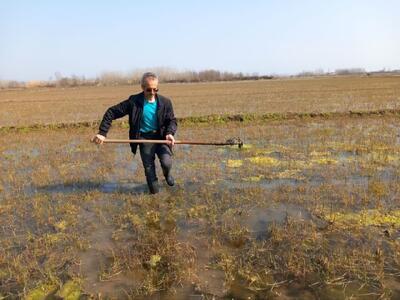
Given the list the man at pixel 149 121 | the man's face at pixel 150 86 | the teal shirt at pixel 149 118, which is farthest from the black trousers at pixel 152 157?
the man's face at pixel 150 86

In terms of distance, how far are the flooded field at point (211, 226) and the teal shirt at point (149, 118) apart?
3.74 ft

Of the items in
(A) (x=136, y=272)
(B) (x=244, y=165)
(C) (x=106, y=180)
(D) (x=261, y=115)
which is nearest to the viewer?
(A) (x=136, y=272)

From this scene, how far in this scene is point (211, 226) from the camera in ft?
16.9

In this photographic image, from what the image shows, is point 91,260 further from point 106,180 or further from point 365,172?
point 365,172

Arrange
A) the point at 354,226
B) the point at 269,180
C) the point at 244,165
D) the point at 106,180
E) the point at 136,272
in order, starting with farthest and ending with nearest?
the point at 244,165 → the point at 106,180 → the point at 269,180 → the point at 354,226 → the point at 136,272

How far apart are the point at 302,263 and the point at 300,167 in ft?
13.8

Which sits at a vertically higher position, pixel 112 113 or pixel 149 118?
pixel 112 113

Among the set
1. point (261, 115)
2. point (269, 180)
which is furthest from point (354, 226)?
point (261, 115)

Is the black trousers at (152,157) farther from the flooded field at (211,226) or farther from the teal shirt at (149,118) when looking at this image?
the flooded field at (211,226)

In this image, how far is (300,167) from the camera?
7.96m

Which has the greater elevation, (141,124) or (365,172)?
(141,124)

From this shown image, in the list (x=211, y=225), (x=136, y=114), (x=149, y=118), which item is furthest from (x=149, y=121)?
(x=211, y=225)

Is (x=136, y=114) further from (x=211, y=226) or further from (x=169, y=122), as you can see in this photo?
(x=211, y=226)

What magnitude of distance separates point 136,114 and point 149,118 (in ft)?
0.78
